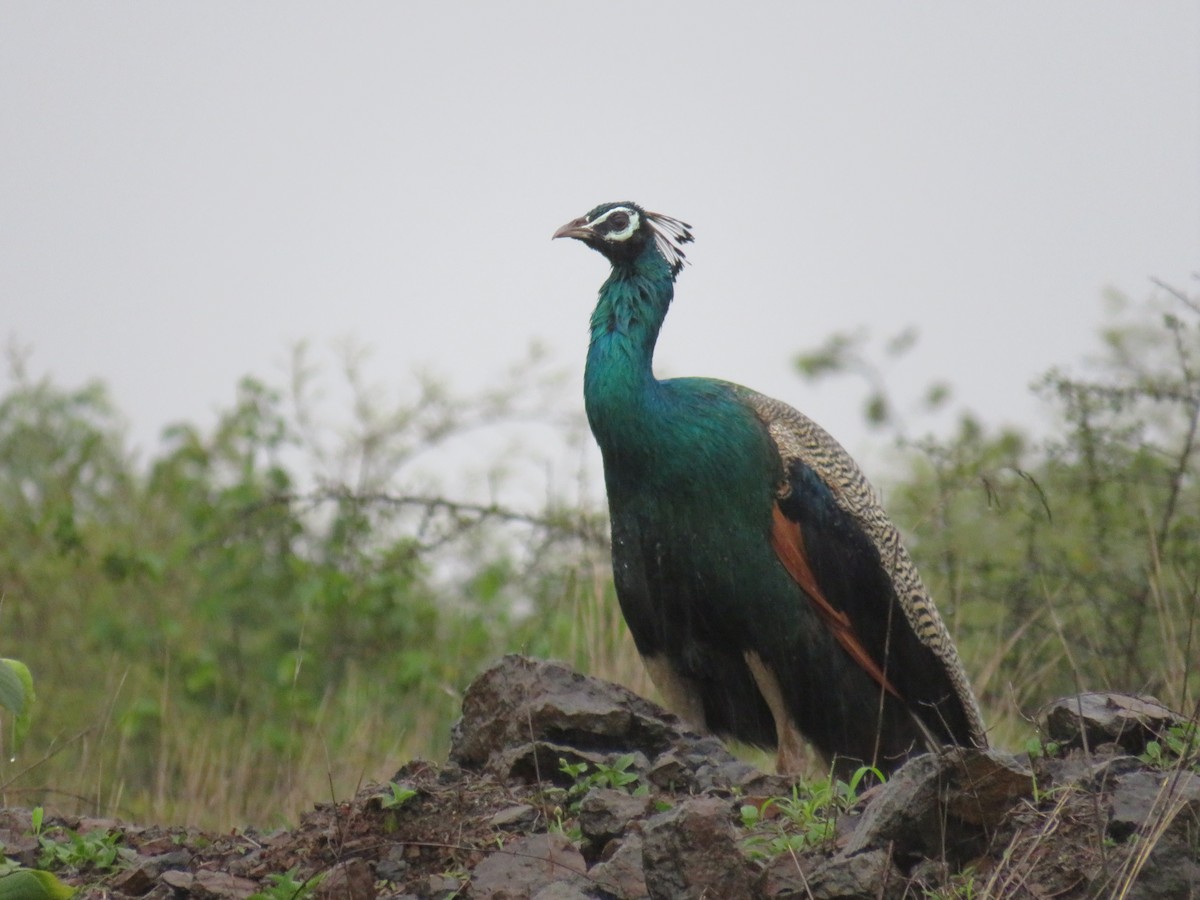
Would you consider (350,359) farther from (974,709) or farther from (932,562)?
(974,709)

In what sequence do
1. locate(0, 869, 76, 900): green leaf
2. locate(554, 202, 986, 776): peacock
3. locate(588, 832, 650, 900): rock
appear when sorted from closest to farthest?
locate(0, 869, 76, 900): green leaf
locate(588, 832, 650, 900): rock
locate(554, 202, 986, 776): peacock

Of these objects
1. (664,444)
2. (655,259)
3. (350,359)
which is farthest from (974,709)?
(350,359)

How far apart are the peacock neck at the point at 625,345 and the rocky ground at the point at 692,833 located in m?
1.32

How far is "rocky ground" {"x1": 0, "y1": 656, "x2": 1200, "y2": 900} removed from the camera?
381 cm

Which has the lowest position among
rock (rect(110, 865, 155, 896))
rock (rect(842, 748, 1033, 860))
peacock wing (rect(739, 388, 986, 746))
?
rock (rect(110, 865, 155, 896))

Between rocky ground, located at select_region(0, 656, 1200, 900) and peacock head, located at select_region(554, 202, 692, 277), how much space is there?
211 cm

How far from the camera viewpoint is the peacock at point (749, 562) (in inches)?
238

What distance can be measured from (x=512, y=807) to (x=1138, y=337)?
22.0 feet

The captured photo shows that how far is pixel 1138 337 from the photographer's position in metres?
10.1

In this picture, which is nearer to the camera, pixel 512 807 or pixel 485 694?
pixel 512 807

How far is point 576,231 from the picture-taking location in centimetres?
665

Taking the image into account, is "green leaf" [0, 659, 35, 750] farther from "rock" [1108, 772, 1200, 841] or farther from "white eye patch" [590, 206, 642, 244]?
"white eye patch" [590, 206, 642, 244]

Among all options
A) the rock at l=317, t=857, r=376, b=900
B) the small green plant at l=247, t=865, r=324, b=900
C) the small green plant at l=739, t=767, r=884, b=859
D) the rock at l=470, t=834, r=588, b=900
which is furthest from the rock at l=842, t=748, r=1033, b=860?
the small green plant at l=247, t=865, r=324, b=900

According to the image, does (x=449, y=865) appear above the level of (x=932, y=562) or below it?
below
